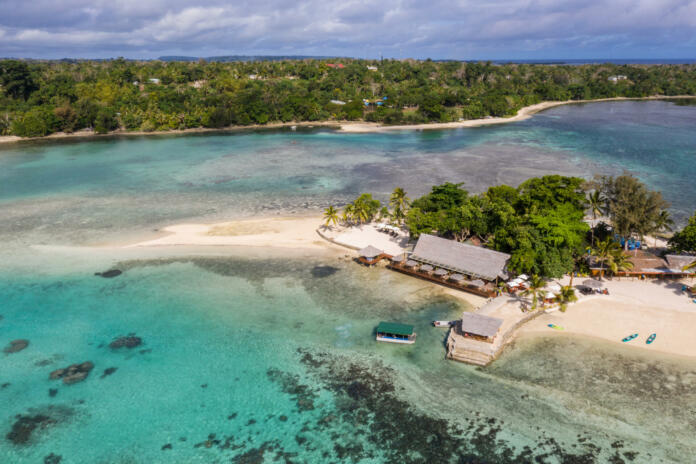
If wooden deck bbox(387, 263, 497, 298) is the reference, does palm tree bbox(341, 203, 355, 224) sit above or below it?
above

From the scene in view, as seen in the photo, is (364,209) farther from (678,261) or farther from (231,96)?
(231,96)

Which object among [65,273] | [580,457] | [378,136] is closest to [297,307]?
[580,457]

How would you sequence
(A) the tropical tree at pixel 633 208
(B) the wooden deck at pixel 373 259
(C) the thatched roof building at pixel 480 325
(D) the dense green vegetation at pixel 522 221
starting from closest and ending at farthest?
(C) the thatched roof building at pixel 480 325, (D) the dense green vegetation at pixel 522 221, (A) the tropical tree at pixel 633 208, (B) the wooden deck at pixel 373 259

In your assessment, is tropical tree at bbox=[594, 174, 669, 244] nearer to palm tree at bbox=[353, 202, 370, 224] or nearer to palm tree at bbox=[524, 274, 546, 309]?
palm tree at bbox=[524, 274, 546, 309]

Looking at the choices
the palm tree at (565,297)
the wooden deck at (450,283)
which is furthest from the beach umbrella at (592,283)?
the wooden deck at (450,283)

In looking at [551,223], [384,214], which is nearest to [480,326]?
[551,223]

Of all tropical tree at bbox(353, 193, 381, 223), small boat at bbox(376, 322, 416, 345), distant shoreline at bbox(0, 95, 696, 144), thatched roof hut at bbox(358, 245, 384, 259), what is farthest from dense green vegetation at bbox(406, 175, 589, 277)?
distant shoreline at bbox(0, 95, 696, 144)

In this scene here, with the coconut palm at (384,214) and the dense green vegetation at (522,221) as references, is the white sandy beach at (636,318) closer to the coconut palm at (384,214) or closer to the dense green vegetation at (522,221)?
the dense green vegetation at (522,221)
